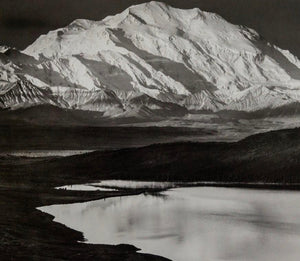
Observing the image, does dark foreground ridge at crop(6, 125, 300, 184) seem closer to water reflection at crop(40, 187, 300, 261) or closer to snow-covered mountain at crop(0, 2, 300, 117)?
water reflection at crop(40, 187, 300, 261)

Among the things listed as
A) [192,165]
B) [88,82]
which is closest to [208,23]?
[88,82]

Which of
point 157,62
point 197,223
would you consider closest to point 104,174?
point 197,223

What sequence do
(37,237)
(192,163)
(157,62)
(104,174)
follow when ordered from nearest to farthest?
(37,237)
(104,174)
(192,163)
(157,62)

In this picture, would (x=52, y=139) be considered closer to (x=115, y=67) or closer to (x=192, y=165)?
(x=192, y=165)

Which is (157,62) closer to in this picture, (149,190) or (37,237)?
(149,190)

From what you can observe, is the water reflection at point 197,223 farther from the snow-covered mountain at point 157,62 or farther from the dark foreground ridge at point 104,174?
the snow-covered mountain at point 157,62

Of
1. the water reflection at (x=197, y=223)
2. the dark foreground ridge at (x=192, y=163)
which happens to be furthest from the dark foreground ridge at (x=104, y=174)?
the water reflection at (x=197, y=223)
